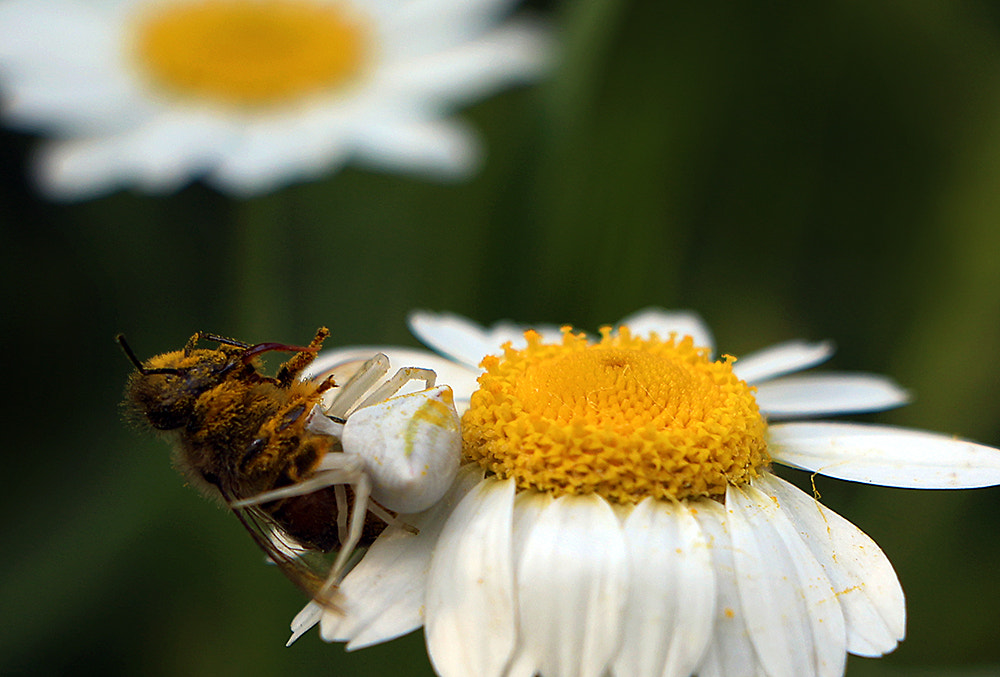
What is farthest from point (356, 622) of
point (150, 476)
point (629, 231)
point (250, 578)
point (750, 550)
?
point (629, 231)

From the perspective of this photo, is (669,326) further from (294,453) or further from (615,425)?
(294,453)

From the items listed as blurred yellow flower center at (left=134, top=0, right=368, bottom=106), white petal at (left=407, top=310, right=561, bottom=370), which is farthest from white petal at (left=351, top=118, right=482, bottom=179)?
white petal at (left=407, top=310, right=561, bottom=370)

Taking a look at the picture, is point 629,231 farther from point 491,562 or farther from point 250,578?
point 491,562

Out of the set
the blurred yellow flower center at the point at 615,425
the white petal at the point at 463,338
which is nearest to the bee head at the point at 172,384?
the blurred yellow flower center at the point at 615,425

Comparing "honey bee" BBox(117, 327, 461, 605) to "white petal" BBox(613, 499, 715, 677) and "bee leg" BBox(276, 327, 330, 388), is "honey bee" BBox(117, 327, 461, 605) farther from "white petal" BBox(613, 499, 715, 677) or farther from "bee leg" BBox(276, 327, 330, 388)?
"white petal" BBox(613, 499, 715, 677)

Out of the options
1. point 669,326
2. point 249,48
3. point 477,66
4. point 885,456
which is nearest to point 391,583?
point 885,456
